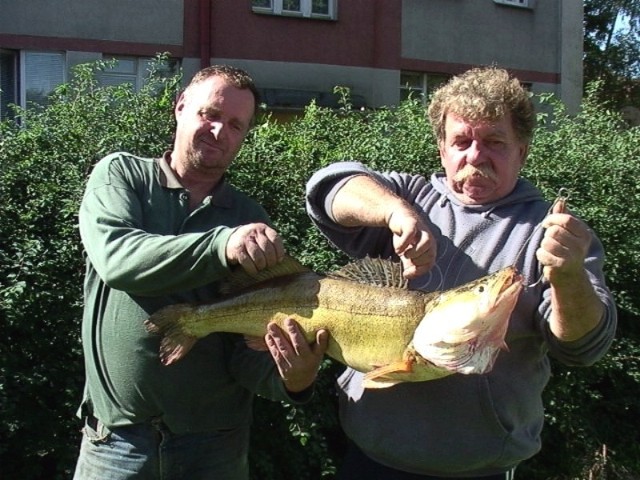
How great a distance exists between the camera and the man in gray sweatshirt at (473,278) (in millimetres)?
2637

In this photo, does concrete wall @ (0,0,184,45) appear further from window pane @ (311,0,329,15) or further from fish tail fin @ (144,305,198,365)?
fish tail fin @ (144,305,198,365)

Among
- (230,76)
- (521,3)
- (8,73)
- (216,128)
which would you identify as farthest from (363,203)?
(521,3)

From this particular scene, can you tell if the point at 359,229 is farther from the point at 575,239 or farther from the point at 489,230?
the point at 575,239

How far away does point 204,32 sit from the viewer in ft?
49.9

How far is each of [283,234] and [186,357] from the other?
6.30 feet

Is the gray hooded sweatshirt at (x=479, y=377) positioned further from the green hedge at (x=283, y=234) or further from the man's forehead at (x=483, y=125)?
the green hedge at (x=283, y=234)

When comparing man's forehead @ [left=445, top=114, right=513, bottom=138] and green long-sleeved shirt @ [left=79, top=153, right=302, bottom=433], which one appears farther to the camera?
green long-sleeved shirt @ [left=79, top=153, right=302, bottom=433]

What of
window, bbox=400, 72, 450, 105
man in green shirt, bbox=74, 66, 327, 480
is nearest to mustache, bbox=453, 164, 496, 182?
man in green shirt, bbox=74, 66, 327, 480

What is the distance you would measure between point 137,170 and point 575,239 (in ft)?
5.07

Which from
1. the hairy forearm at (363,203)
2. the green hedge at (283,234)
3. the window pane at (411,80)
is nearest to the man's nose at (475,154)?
the hairy forearm at (363,203)

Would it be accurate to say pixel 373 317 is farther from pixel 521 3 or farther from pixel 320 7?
pixel 521 3

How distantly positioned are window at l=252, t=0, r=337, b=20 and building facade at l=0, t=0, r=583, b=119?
0.07ft

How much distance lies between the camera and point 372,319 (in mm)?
2566

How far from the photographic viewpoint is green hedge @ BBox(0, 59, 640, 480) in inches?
169
